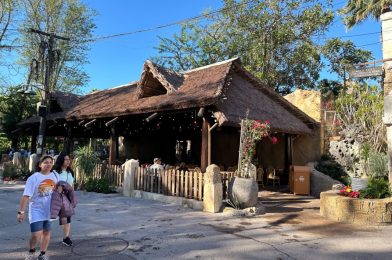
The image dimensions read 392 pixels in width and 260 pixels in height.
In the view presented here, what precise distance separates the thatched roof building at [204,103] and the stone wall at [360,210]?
3360 millimetres

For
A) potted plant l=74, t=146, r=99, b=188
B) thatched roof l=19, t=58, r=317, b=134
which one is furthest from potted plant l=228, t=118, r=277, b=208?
potted plant l=74, t=146, r=99, b=188

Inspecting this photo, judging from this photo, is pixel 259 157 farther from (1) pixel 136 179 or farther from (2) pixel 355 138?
(1) pixel 136 179

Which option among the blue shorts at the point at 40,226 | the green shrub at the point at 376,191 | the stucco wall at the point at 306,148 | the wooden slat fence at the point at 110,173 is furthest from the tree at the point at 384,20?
the wooden slat fence at the point at 110,173

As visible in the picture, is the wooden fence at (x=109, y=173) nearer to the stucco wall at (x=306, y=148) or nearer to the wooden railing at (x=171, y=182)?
the wooden railing at (x=171, y=182)

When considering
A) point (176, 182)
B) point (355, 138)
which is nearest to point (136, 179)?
point (176, 182)

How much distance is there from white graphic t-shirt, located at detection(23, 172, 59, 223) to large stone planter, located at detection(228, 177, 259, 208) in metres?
5.15

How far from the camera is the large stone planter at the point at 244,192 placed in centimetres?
909

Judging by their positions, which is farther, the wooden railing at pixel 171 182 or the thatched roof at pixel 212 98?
the thatched roof at pixel 212 98

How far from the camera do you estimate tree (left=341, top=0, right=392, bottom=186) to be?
956 centimetres

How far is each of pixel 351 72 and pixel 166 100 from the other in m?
5.76

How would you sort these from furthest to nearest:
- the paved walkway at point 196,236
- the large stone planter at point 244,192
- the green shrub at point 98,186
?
the green shrub at point 98,186 < the large stone planter at point 244,192 < the paved walkway at point 196,236

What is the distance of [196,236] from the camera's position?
6.79 metres

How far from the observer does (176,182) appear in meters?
10.7

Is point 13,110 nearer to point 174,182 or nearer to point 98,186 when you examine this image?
point 98,186
